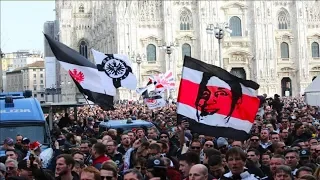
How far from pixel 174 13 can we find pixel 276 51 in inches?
408

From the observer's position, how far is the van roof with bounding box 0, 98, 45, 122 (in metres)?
12.8

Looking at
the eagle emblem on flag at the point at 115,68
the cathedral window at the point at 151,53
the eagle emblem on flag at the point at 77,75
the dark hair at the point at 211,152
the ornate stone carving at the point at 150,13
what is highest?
the ornate stone carving at the point at 150,13

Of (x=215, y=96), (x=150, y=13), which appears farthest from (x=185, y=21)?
(x=215, y=96)

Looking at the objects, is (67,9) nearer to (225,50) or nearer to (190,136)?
(225,50)

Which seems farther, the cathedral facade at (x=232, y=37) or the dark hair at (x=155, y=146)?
the cathedral facade at (x=232, y=37)

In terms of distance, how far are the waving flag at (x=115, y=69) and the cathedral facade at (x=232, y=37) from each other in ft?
145

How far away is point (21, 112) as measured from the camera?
12.9 m

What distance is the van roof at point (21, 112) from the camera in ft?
41.9

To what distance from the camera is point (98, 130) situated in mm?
17750

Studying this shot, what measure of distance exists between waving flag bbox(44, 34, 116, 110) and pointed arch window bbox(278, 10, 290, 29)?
52.3 meters

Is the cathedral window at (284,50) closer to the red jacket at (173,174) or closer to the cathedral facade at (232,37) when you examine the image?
the cathedral facade at (232,37)

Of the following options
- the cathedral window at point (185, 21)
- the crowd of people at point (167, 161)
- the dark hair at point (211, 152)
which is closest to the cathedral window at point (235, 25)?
the cathedral window at point (185, 21)

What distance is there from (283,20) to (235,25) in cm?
471

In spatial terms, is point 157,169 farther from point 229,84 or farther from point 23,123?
point 23,123
